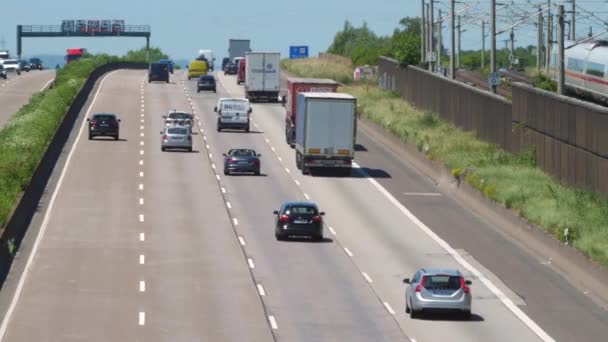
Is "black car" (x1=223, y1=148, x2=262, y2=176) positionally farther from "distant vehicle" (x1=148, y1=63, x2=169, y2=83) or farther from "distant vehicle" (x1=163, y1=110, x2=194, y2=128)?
"distant vehicle" (x1=148, y1=63, x2=169, y2=83)

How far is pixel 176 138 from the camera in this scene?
280 ft

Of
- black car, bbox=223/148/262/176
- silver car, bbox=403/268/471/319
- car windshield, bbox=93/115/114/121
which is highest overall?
car windshield, bbox=93/115/114/121

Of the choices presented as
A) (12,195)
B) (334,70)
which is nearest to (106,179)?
(12,195)

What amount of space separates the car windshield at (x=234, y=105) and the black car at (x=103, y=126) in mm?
7678

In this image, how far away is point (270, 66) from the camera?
114m

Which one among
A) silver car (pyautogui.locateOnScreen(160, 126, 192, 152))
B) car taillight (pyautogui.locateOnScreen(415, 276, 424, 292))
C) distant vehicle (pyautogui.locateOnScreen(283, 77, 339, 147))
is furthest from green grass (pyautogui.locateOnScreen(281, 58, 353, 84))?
car taillight (pyautogui.locateOnScreen(415, 276, 424, 292))

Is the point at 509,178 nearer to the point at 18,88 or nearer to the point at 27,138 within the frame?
the point at 27,138

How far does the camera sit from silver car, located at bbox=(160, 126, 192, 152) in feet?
280

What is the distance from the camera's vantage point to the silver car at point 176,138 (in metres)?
85.4

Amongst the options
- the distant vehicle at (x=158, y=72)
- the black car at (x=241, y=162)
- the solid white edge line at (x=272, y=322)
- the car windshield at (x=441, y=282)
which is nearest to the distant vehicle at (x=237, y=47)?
the distant vehicle at (x=158, y=72)

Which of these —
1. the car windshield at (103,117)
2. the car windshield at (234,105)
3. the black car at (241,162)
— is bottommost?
the black car at (241,162)

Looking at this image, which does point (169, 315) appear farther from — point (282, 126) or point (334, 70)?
point (334, 70)

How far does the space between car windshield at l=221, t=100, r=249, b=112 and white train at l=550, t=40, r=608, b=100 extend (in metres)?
21.1

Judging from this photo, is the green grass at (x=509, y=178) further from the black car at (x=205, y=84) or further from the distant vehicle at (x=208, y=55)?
the distant vehicle at (x=208, y=55)
